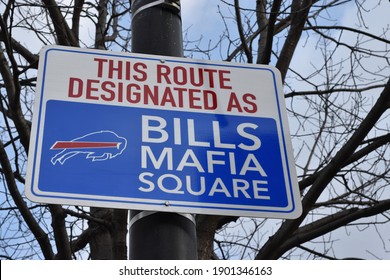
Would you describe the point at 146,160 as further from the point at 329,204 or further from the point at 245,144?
the point at 329,204

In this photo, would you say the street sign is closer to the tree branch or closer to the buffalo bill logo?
the buffalo bill logo

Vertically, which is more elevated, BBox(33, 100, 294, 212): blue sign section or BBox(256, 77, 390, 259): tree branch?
BBox(256, 77, 390, 259): tree branch

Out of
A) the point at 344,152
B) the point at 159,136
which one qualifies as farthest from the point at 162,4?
the point at 344,152

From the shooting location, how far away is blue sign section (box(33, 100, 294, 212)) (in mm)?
1577

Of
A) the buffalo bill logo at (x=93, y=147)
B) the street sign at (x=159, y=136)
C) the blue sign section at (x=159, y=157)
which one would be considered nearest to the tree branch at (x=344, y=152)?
the street sign at (x=159, y=136)

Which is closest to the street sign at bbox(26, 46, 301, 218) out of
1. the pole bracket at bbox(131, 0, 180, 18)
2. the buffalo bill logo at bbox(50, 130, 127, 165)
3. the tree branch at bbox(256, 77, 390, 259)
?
the buffalo bill logo at bbox(50, 130, 127, 165)

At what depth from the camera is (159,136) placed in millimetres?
1698

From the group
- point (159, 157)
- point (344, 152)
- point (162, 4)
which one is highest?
point (344, 152)

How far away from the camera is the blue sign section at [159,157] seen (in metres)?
1.58

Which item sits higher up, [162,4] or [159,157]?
[162,4]

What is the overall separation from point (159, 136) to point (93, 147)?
7.4 inches

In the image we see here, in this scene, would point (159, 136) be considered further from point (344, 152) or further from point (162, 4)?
point (344, 152)

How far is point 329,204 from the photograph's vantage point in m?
4.47

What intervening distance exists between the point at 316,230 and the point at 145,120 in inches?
87.1
